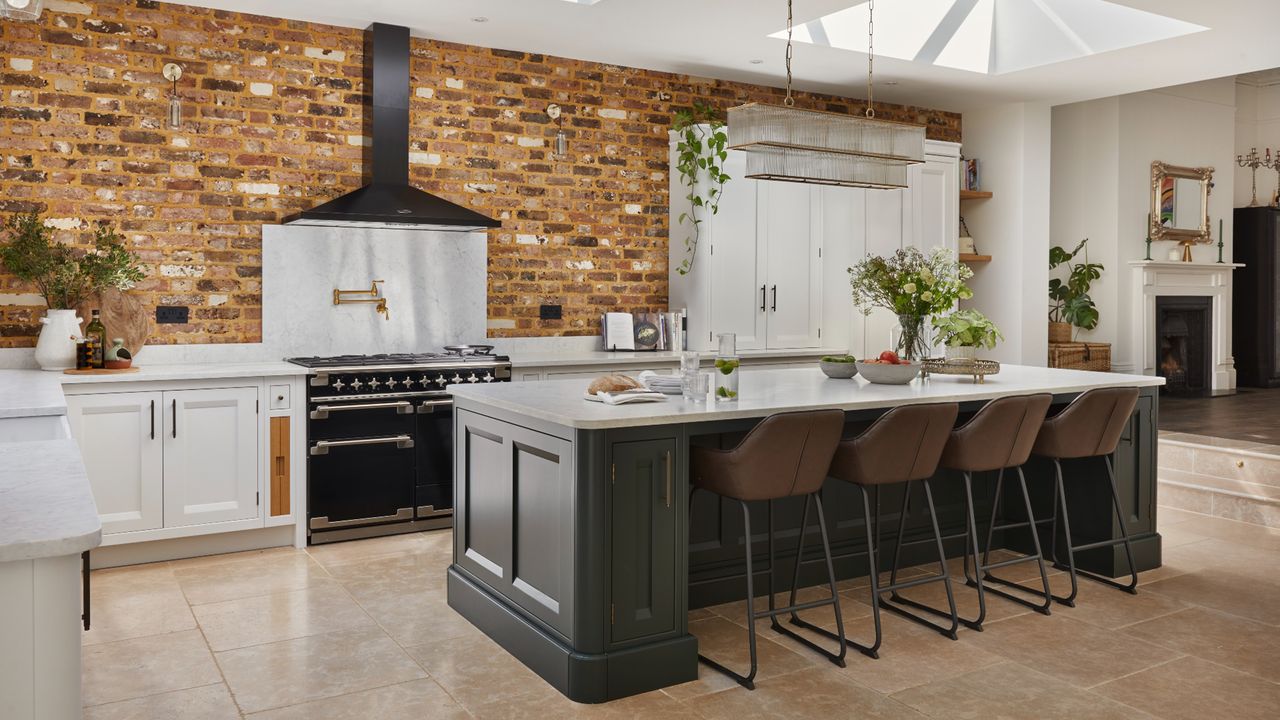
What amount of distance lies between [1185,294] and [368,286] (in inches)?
313

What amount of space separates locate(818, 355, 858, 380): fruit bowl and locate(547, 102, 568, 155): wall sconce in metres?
2.59

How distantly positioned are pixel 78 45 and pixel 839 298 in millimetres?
4906

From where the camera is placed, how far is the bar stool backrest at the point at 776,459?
337 centimetres

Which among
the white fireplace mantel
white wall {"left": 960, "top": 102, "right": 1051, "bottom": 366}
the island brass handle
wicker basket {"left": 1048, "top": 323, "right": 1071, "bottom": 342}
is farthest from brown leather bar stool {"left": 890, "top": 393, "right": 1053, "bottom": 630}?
the white fireplace mantel

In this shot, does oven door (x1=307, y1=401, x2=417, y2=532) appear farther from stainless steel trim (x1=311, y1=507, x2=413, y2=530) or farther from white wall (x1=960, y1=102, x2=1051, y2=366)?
white wall (x1=960, y1=102, x2=1051, y2=366)

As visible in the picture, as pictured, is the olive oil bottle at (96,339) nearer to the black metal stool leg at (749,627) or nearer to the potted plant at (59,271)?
the potted plant at (59,271)

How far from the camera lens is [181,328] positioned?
5379 mm

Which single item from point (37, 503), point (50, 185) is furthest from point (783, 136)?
point (50, 185)

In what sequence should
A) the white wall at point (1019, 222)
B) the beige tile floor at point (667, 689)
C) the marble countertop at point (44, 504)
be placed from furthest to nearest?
the white wall at point (1019, 222) → the beige tile floor at point (667, 689) → the marble countertop at point (44, 504)

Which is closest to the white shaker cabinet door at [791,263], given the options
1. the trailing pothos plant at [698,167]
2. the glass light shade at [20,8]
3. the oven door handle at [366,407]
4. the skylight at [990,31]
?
the trailing pothos plant at [698,167]

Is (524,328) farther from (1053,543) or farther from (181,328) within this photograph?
(1053,543)

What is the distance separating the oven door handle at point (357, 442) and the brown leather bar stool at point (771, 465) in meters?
2.27

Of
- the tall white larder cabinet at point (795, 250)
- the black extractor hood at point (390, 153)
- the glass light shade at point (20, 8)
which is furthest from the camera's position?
the tall white larder cabinet at point (795, 250)

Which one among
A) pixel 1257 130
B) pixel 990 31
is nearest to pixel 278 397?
pixel 990 31
